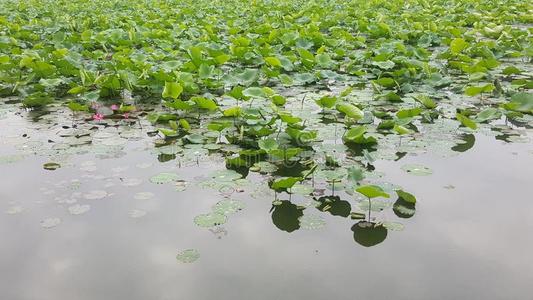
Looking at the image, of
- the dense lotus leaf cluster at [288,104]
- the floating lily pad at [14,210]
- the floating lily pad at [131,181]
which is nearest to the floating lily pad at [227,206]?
the dense lotus leaf cluster at [288,104]

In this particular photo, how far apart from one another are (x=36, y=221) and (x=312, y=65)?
2.89 metres

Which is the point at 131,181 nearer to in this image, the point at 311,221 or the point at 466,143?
the point at 311,221

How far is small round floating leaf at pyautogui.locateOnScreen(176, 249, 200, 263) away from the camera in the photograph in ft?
5.93

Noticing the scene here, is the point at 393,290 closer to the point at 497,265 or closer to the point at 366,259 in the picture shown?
the point at 366,259

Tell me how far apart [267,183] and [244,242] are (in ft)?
1.69

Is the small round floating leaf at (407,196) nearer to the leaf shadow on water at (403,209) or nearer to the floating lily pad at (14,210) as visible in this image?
the leaf shadow on water at (403,209)

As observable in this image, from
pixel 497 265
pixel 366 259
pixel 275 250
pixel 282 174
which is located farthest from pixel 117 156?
pixel 497 265

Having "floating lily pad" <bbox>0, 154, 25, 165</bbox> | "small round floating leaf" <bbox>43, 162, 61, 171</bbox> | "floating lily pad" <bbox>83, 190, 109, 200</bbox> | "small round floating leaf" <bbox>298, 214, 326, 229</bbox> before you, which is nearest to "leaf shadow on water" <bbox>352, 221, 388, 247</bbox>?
"small round floating leaf" <bbox>298, 214, 326, 229</bbox>

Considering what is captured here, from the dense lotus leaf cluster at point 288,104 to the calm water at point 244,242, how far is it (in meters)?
0.09

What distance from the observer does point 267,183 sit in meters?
2.40

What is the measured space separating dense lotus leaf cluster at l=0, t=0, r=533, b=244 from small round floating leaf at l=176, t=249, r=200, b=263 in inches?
8.6

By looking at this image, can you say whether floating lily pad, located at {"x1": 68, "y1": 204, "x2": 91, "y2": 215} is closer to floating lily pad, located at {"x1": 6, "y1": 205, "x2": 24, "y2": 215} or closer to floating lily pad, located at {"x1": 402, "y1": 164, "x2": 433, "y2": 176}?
floating lily pad, located at {"x1": 6, "y1": 205, "x2": 24, "y2": 215}

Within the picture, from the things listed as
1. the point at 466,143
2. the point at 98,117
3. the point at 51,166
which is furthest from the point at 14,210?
the point at 466,143

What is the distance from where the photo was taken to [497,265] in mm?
1752
